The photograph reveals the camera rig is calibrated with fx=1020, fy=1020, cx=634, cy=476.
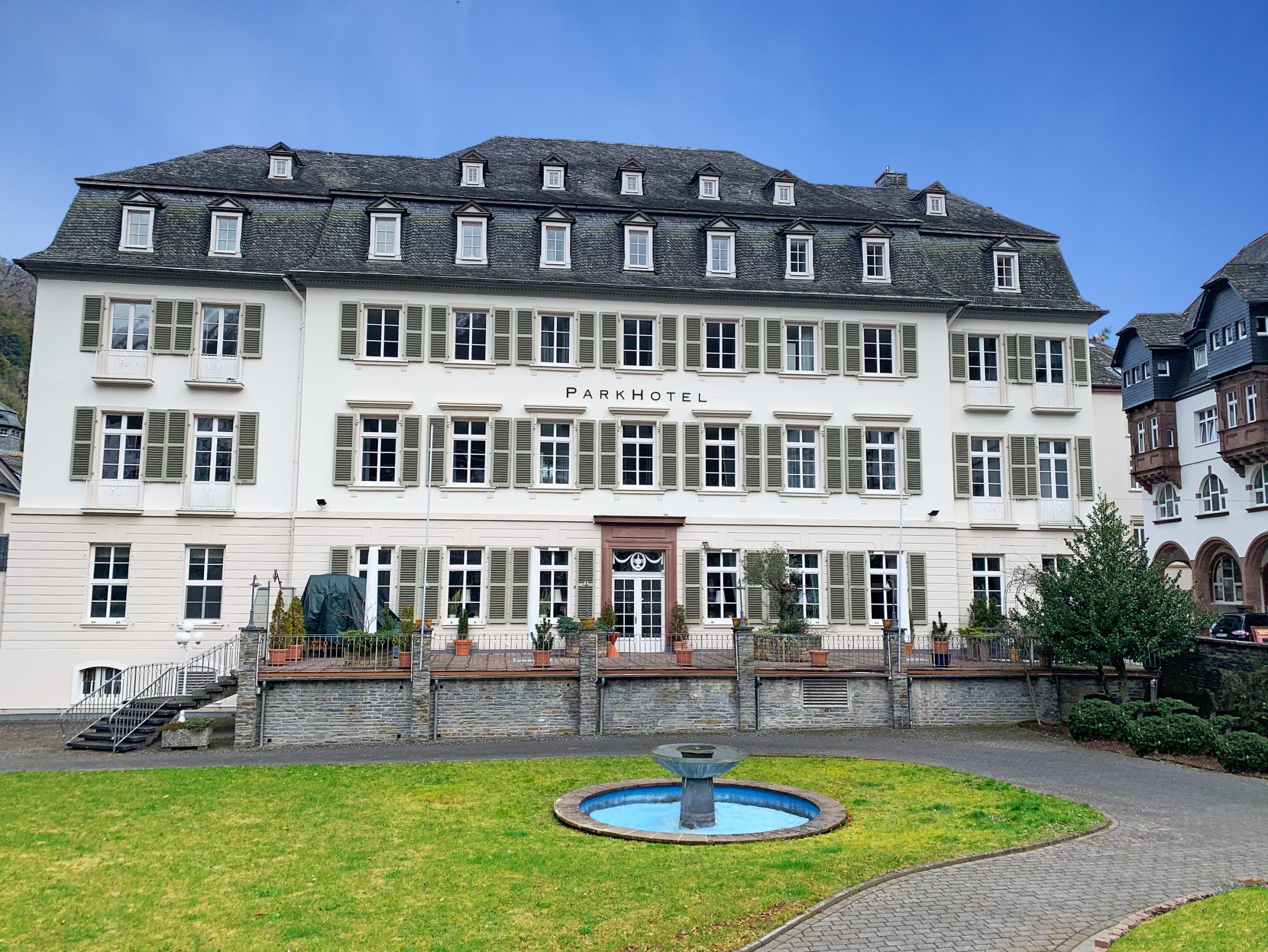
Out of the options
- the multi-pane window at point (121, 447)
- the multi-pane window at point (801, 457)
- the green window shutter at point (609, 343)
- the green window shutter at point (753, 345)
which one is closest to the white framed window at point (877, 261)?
the green window shutter at point (753, 345)

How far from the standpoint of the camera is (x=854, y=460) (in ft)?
92.3

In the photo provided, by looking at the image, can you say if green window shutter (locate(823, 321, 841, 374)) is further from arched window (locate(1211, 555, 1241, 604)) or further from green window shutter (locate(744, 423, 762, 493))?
arched window (locate(1211, 555, 1241, 604))

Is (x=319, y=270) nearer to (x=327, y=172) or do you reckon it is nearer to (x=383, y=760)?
(x=327, y=172)

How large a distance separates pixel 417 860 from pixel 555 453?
1677 centimetres

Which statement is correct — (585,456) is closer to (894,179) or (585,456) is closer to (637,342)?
(637,342)

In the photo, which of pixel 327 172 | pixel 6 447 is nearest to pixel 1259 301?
pixel 327 172

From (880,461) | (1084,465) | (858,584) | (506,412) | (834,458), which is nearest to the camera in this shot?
(506,412)

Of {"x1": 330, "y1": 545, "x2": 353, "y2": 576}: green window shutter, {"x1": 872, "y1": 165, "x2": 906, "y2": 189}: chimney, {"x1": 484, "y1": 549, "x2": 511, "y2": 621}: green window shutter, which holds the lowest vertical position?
{"x1": 484, "y1": 549, "x2": 511, "y2": 621}: green window shutter

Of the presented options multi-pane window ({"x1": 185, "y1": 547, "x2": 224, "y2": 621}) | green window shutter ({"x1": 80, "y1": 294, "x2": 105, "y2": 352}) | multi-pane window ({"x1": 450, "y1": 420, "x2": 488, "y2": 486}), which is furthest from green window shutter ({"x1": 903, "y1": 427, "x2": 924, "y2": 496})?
green window shutter ({"x1": 80, "y1": 294, "x2": 105, "y2": 352})

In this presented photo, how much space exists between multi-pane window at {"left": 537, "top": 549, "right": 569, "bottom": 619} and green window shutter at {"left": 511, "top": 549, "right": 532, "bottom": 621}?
0.33 meters

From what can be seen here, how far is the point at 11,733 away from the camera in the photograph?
22547 mm

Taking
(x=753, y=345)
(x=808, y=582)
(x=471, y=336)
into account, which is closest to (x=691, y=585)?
(x=808, y=582)

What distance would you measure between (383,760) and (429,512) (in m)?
9.15

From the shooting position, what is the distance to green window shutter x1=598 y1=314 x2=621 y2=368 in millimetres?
27672
